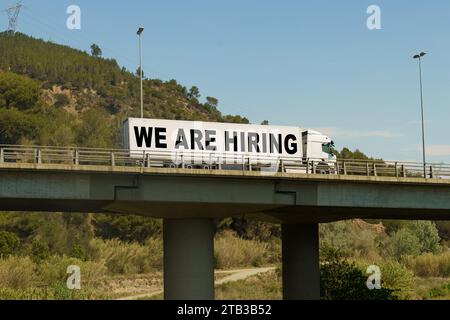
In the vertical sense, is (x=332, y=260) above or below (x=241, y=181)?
below

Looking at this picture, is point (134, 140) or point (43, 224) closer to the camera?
point (134, 140)

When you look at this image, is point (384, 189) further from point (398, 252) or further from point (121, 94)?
point (121, 94)

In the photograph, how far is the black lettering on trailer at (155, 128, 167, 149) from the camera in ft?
125

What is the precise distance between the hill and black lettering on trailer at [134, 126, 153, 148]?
223 feet

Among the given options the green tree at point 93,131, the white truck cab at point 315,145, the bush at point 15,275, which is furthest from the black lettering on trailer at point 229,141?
the green tree at point 93,131

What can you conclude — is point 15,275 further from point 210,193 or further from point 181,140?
point 210,193

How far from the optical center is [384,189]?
3834cm

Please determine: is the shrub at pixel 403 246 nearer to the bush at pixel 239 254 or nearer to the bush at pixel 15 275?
the bush at pixel 239 254

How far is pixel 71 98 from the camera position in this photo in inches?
5861

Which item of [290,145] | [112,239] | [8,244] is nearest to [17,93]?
[112,239]

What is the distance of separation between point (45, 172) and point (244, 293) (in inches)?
1339

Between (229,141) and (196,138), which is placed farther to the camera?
(229,141)

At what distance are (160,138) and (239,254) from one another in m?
48.3

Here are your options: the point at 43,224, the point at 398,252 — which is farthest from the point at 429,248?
the point at 43,224
